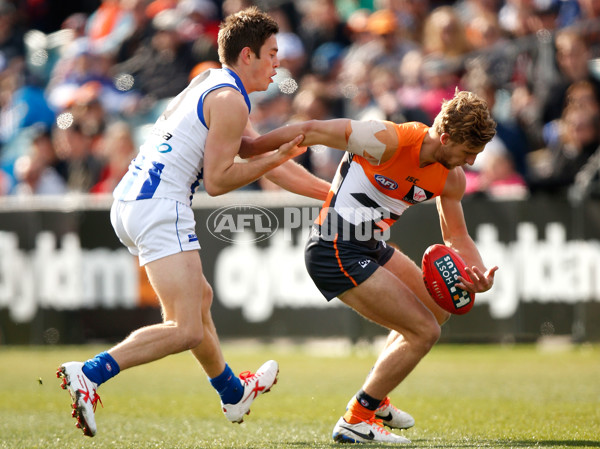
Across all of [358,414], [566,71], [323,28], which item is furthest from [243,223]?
[358,414]

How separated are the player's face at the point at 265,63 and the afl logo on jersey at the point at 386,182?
92cm

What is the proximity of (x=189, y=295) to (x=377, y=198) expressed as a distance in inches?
54.3

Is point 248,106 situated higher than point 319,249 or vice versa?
point 248,106

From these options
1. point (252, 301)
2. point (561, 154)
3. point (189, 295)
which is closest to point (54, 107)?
point (252, 301)

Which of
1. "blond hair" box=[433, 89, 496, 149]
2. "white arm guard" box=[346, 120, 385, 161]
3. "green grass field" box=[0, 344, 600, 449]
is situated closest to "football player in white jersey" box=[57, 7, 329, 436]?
"white arm guard" box=[346, 120, 385, 161]

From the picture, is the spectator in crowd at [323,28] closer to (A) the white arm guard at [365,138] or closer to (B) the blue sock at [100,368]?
(A) the white arm guard at [365,138]

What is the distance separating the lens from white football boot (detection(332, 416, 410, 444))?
19.0ft

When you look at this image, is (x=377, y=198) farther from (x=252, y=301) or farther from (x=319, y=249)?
(x=252, y=301)

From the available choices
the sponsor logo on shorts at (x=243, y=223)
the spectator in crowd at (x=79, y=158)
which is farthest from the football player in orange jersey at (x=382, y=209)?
the spectator in crowd at (x=79, y=158)

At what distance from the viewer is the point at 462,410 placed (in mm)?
6980

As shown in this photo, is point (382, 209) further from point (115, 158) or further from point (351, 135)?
point (115, 158)

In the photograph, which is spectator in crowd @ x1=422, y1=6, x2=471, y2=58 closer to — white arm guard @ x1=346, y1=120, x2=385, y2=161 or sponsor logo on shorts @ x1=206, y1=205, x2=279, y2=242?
sponsor logo on shorts @ x1=206, y1=205, x2=279, y2=242

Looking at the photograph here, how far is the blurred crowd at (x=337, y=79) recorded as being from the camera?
11227 millimetres

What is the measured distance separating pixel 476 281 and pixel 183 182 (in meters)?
1.89
